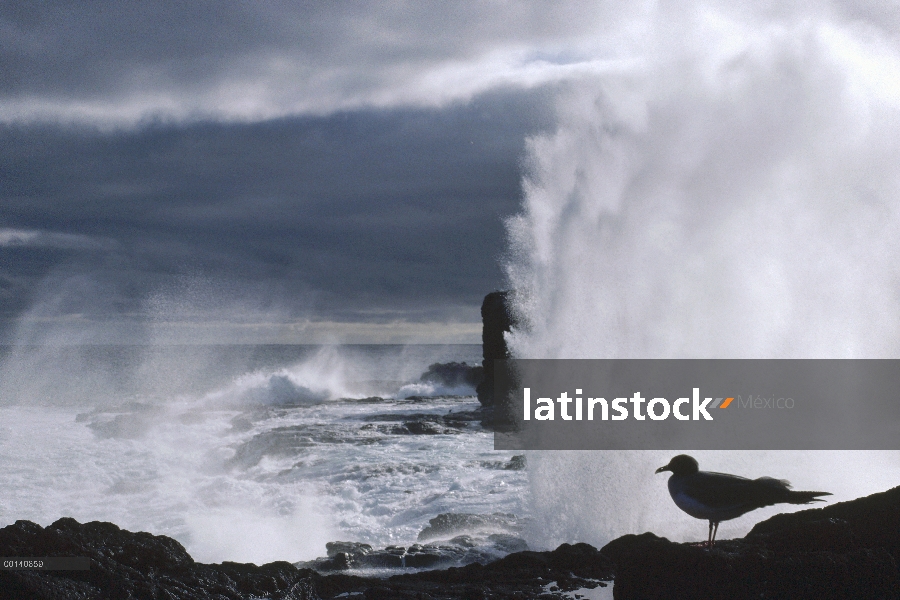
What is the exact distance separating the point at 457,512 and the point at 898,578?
7502 millimetres

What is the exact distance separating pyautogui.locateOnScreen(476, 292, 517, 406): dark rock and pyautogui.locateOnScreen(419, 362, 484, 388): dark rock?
1539 cm

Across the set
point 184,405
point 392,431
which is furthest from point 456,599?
point 184,405

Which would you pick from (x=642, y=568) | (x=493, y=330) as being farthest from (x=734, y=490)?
(x=493, y=330)

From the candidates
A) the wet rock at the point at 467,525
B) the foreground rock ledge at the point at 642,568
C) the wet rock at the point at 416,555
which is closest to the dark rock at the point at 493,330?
the wet rock at the point at 467,525

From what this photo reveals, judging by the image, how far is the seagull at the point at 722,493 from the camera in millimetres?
5344

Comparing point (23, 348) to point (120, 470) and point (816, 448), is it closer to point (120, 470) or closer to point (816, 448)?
point (120, 470)

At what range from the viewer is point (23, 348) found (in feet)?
355

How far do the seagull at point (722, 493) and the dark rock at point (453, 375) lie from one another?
48.9m

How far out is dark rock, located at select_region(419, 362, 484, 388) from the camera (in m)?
56.5

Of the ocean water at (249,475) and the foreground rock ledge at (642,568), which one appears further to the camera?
the ocean water at (249,475)

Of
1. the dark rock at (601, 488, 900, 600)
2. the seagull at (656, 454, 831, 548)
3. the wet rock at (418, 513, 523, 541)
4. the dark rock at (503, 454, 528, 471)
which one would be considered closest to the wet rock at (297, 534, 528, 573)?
the wet rock at (418, 513, 523, 541)

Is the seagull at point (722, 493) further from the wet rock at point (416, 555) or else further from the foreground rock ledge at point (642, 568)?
the wet rock at point (416, 555)

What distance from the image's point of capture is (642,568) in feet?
17.7

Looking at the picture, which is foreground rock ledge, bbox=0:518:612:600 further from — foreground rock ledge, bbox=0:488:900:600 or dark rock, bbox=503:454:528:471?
dark rock, bbox=503:454:528:471
